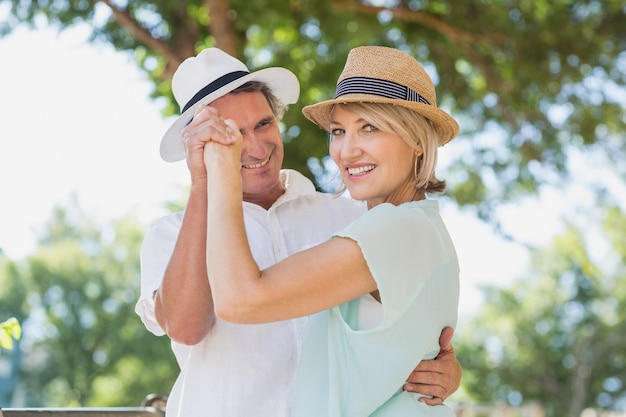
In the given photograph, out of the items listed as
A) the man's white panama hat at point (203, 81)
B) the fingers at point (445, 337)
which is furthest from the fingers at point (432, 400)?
the man's white panama hat at point (203, 81)

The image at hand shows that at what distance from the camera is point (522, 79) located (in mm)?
8758

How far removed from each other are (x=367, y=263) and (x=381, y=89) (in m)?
0.49

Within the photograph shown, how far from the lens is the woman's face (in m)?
2.27

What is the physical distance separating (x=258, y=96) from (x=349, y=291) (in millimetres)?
1213

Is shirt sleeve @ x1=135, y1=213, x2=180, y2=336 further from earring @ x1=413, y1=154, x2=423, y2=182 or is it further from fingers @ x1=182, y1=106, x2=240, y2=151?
earring @ x1=413, y1=154, x2=423, y2=182

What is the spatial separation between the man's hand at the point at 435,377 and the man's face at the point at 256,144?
3.04ft

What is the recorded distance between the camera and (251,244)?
2.86 metres

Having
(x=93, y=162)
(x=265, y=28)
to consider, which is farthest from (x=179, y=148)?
(x=93, y=162)

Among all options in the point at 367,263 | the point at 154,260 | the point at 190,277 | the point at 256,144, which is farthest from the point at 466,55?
the point at 367,263

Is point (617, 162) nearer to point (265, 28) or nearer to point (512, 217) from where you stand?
point (512, 217)

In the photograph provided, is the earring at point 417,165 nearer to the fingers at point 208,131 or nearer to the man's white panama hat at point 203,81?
the fingers at point 208,131

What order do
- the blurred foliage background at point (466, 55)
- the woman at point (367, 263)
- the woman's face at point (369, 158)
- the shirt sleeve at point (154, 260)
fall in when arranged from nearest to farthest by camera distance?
the woman at point (367, 263)
the woman's face at point (369, 158)
the shirt sleeve at point (154, 260)
the blurred foliage background at point (466, 55)

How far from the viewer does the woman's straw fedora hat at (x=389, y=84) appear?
2.29 meters

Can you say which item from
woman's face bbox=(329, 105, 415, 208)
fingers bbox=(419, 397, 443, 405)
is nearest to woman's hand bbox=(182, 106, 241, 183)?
woman's face bbox=(329, 105, 415, 208)
